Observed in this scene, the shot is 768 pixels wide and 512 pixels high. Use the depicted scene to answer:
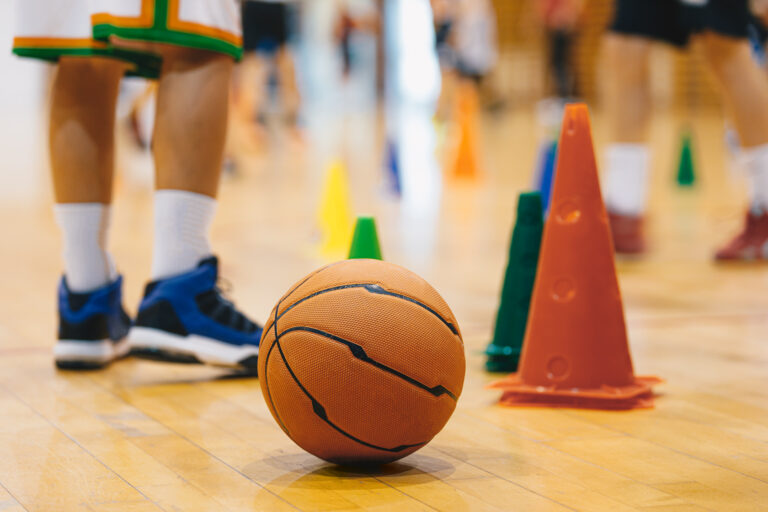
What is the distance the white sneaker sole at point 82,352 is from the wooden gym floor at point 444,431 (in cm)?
5

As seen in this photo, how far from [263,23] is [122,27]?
7965 mm

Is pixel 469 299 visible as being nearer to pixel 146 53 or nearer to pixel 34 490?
pixel 146 53

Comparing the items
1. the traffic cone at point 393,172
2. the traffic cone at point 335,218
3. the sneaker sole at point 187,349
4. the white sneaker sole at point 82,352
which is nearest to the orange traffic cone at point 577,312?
the sneaker sole at point 187,349

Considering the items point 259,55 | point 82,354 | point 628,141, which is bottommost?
point 82,354

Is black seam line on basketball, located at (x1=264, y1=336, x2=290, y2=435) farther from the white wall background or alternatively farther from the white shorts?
the white wall background

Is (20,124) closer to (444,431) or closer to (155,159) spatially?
(155,159)

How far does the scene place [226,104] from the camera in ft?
8.05

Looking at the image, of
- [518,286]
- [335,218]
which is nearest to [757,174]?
[335,218]

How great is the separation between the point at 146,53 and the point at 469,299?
1.47 metres

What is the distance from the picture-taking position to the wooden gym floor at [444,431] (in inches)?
62.9

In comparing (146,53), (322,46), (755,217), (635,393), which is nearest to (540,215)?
(635,393)

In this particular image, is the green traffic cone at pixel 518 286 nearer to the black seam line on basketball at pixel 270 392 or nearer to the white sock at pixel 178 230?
the white sock at pixel 178 230

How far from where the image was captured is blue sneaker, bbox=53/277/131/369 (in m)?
2.49

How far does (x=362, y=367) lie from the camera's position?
167cm
